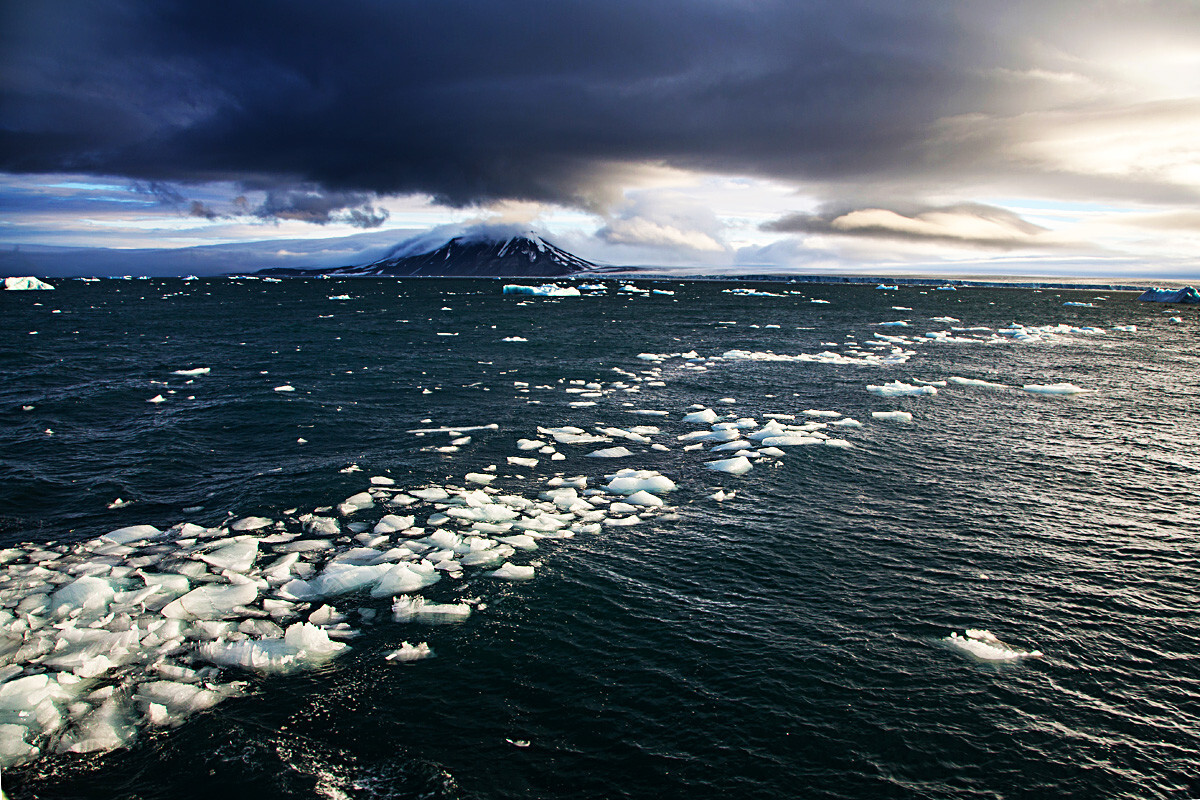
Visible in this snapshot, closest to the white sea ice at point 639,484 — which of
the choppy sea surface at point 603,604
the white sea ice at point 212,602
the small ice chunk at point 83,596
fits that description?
the choppy sea surface at point 603,604

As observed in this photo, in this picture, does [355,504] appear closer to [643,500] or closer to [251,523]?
[251,523]

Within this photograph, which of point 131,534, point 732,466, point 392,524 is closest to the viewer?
point 131,534

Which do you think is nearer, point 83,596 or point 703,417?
point 83,596

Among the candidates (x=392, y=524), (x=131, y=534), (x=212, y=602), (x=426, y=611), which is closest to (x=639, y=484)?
(x=392, y=524)

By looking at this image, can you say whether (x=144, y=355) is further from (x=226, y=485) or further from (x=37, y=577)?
(x=37, y=577)

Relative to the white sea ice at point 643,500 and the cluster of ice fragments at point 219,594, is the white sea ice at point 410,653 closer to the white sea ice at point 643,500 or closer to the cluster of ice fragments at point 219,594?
the cluster of ice fragments at point 219,594

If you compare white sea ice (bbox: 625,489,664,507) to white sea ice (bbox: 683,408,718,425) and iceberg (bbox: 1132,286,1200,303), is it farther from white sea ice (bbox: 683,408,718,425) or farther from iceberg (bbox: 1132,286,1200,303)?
iceberg (bbox: 1132,286,1200,303)
